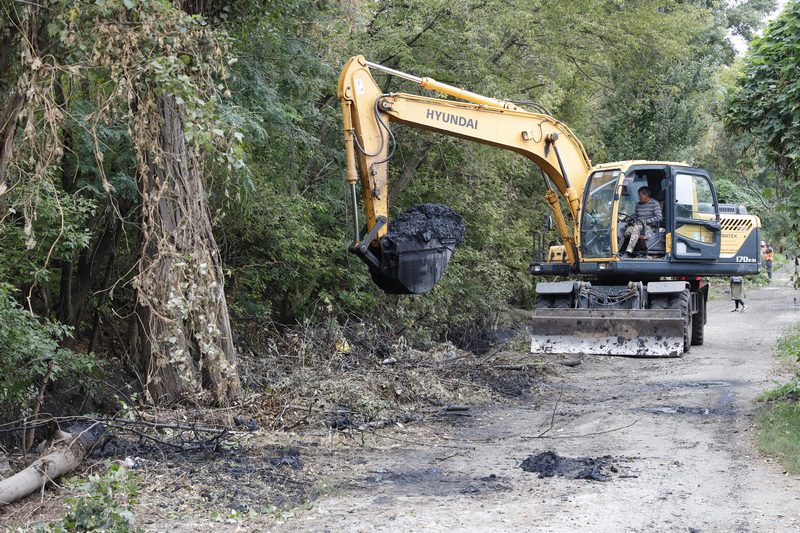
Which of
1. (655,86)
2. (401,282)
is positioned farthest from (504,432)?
(655,86)

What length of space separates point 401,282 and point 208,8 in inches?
144

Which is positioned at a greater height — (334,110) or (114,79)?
(334,110)

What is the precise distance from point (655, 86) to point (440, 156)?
11.5 meters

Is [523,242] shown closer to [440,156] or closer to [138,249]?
[440,156]

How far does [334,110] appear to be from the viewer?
15.5 m

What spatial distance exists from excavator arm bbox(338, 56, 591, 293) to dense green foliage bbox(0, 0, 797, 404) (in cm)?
122

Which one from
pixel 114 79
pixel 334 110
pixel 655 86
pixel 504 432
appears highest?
pixel 655 86

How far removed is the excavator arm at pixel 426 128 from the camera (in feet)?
35.8

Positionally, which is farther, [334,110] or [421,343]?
[421,343]

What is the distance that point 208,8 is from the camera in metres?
10.2

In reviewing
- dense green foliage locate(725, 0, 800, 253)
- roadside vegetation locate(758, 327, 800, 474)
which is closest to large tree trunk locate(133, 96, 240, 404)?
roadside vegetation locate(758, 327, 800, 474)

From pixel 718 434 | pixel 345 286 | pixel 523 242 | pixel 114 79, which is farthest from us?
pixel 523 242

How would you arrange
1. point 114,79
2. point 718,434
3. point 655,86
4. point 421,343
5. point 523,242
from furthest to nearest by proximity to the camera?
point 655,86 → point 523,242 → point 421,343 → point 718,434 → point 114,79

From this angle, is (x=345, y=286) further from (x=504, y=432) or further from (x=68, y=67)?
(x=68, y=67)
